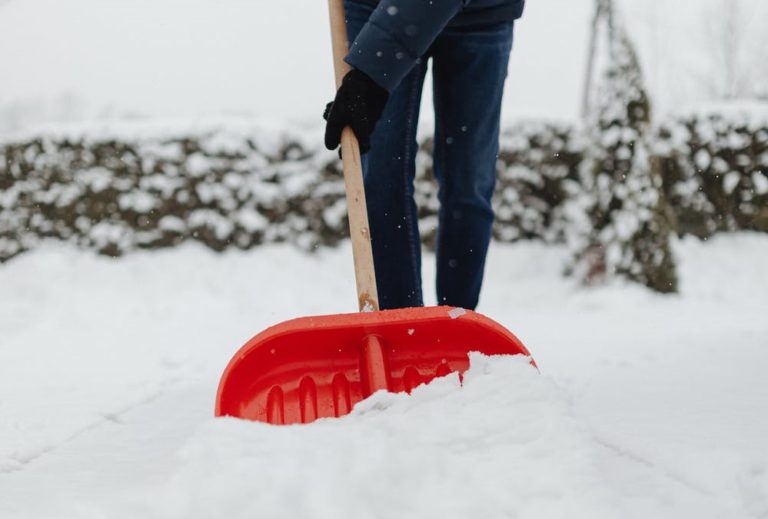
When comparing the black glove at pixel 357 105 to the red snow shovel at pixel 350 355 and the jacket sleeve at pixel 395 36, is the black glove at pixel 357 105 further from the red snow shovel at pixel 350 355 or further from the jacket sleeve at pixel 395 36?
the red snow shovel at pixel 350 355

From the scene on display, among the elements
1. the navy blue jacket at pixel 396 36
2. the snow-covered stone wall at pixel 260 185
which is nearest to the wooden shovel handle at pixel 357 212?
the navy blue jacket at pixel 396 36

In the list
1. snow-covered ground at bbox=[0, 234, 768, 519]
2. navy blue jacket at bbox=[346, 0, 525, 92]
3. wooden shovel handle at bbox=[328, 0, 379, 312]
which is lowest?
snow-covered ground at bbox=[0, 234, 768, 519]

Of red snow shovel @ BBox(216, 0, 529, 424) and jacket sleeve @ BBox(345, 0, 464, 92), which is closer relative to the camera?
red snow shovel @ BBox(216, 0, 529, 424)

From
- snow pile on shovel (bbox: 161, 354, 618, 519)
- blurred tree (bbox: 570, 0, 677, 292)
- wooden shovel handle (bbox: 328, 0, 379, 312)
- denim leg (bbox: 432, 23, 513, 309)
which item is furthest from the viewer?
blurred tree (bbox: 570, 0, 677, 292)

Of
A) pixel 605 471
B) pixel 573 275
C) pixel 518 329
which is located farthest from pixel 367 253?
pixel 573 275

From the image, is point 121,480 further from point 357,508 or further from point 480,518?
point 480,518

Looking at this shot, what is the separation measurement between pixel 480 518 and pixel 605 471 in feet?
1.18

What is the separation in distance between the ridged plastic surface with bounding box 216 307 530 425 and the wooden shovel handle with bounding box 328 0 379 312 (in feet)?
0.29

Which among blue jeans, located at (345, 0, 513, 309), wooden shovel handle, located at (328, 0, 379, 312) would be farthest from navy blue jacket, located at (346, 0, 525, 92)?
blue jeans, located at (345, 0, 513, 309)

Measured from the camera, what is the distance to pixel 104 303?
11.7ft

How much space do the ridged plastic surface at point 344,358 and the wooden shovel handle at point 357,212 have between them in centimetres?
9

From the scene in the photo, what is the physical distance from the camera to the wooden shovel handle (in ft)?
4.20

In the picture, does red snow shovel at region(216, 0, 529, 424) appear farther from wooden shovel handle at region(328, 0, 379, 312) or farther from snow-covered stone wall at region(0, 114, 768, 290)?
snow-covered stone wall at region(0, 114, 768, 290)

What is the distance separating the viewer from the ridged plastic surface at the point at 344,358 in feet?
3.78
